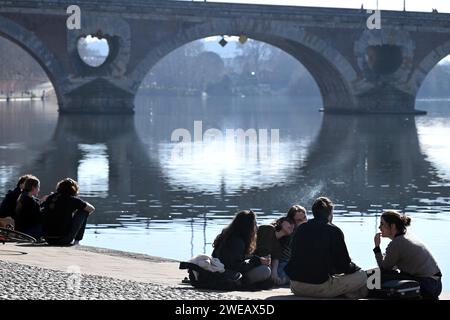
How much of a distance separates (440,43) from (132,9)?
60.2 ft

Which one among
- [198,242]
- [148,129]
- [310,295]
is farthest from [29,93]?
[310,295]

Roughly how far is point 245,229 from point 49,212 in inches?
145

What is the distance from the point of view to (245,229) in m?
11.4

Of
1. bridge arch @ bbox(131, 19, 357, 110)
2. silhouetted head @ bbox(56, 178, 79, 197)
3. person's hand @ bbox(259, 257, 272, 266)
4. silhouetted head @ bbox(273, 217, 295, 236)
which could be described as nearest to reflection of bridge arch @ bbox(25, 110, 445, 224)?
silhouetted head @ bbox(56, 178, 79, 197)

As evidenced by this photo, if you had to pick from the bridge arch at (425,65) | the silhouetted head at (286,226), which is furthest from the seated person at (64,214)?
the bridge arch at (425,65)

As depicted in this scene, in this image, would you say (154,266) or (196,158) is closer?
(154,266)

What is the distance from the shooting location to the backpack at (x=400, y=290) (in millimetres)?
10766

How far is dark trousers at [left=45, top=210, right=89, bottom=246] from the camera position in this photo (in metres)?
14.3

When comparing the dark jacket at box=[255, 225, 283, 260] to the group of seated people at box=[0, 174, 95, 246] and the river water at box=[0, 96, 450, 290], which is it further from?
the group of seated people at box=[0, 174, 95, 246]
